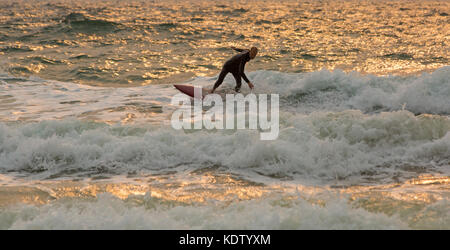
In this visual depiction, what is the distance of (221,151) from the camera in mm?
6695

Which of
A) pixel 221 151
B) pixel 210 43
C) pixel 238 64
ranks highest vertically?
pixel 210 43

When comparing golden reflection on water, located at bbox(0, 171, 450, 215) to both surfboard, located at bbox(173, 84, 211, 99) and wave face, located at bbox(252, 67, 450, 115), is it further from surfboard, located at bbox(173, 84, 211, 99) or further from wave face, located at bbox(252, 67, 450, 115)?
surfboard, located at bbox(173, 84, 211, 99)

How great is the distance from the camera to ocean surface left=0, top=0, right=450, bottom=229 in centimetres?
456

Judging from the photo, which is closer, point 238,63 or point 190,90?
point 238,63

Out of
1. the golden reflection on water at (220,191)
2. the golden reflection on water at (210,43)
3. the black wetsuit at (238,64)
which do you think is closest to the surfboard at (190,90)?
the black wetsuit at (238,64)

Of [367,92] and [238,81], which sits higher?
Answer: [238,81]

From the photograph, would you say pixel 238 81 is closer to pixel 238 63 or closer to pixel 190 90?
pixel 238 63

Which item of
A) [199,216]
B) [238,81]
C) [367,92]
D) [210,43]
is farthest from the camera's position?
[210,43]

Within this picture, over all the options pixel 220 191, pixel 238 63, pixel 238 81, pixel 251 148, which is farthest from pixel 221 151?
pixel 238 81

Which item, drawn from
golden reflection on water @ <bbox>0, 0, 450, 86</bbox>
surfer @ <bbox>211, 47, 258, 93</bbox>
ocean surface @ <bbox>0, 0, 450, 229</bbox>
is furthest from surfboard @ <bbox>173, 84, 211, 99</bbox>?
golden reflection on water @ <bbox>0, 0, 450, 86</bbox>

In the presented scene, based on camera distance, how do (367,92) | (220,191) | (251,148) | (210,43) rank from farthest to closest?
(210,43)
(367,92)
(251,148)
(220,191)
